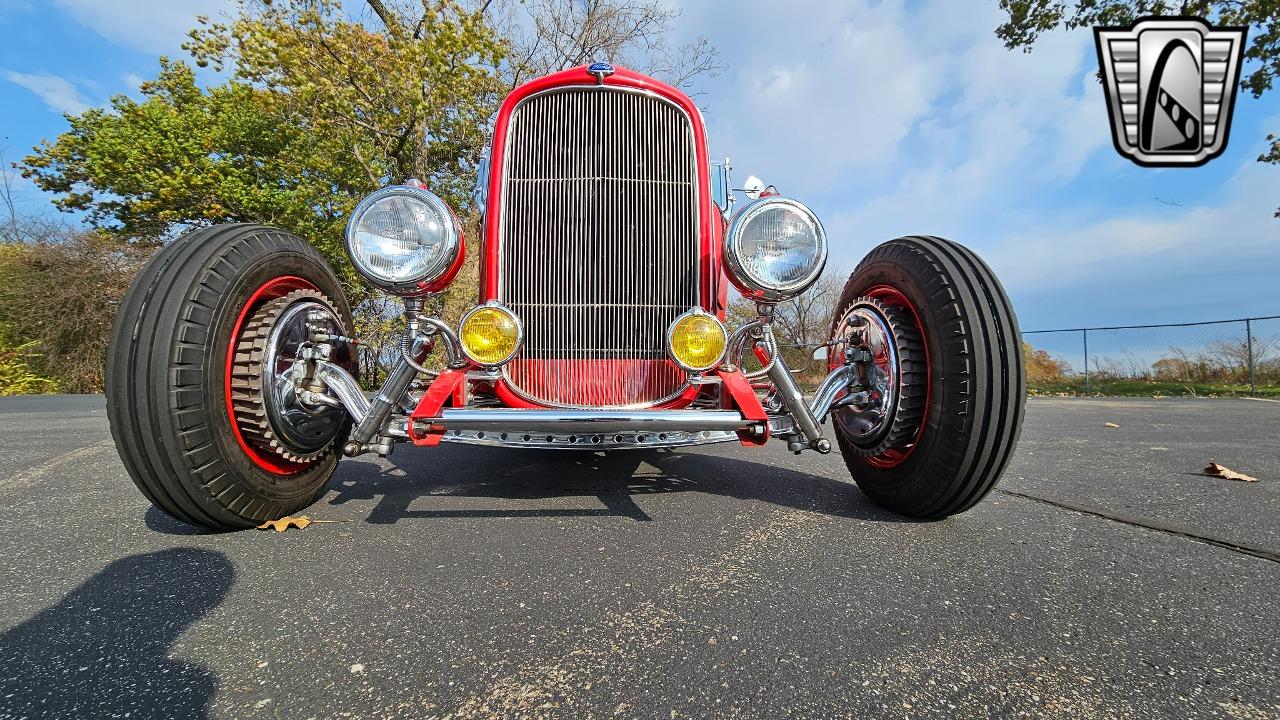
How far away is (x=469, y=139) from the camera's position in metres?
11.6

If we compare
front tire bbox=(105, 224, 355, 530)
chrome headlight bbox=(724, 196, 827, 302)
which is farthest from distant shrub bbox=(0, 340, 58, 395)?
chrome headlight bbox=(724, 196, 827, 302)

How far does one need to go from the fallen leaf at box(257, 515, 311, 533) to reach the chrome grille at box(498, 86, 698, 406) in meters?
0.93

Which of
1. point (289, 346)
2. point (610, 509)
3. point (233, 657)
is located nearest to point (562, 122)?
point (289, 346)

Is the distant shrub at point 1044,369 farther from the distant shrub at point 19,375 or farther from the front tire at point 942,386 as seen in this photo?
the distant shrub at point 19,375

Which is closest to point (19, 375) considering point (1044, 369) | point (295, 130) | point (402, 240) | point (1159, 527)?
point (295, 130)

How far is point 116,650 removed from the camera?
1.14 meters

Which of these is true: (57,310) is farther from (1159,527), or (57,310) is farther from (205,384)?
(1159,527)

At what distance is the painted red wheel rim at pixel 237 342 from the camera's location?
1856 mm

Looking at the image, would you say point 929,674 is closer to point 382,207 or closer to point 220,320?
point 382,207

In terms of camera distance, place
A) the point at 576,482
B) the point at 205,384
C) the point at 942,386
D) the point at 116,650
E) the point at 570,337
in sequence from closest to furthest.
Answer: the point at 116,650 < the point at 205,384 < the point at 942,386 < the point at 570,337 < the point at 576,482

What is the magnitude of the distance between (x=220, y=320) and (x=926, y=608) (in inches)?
93.5

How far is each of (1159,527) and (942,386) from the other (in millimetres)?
965

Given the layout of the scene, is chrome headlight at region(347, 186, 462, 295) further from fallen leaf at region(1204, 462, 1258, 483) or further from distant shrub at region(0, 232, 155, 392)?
distant shrub at region(0, 232, 155, 392)

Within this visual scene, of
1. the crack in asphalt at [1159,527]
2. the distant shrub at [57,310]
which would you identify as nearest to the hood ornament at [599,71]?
the crack in asphalt at [1159,527]
